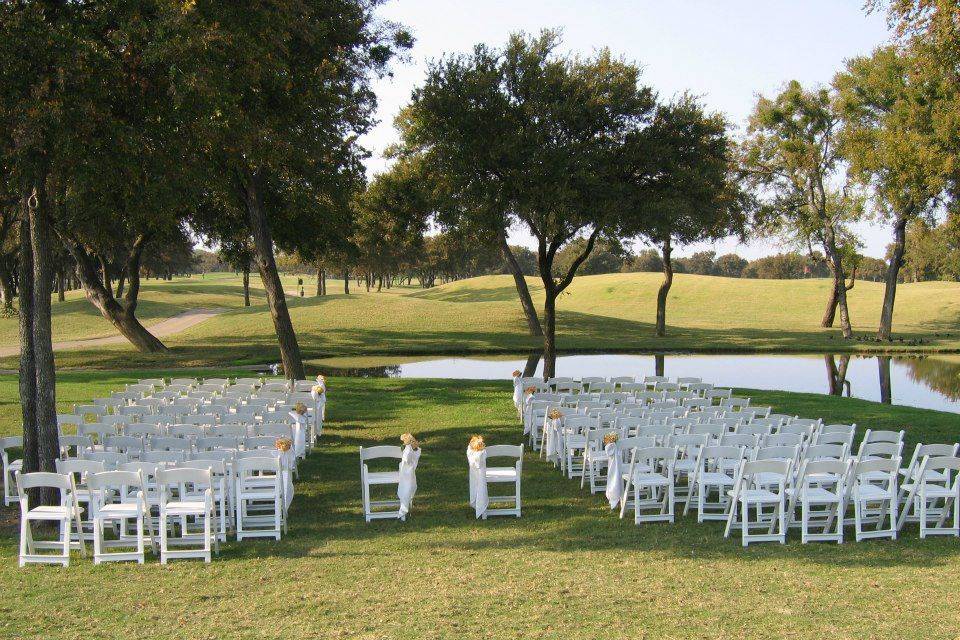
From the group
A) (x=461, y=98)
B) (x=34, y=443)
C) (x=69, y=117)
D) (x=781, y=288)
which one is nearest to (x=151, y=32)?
(x=69, y=117)

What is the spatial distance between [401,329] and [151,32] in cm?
3712

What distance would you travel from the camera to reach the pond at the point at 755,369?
27094 mm

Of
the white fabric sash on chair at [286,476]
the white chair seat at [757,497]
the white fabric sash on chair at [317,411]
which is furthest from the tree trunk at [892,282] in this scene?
the white fabric sash on chair at [286,476]

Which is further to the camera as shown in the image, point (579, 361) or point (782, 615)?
point (579, 361)

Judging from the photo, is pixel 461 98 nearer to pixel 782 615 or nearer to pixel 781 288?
pixel 782 615

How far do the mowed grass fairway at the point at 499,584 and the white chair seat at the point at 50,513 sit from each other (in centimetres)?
51

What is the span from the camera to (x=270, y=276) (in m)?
24.2

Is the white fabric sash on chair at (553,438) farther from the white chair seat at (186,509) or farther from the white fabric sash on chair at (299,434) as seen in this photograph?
the white chair seat at (186,509)

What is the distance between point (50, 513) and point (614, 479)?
6.60 m

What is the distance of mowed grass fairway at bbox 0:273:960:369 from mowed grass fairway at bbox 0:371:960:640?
27975mm

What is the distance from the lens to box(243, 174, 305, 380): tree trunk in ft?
78.0

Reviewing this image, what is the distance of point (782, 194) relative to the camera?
48000mm

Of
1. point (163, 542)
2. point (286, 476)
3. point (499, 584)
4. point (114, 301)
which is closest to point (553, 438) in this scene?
point (286, 476)

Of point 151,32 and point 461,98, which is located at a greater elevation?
point 461,98
